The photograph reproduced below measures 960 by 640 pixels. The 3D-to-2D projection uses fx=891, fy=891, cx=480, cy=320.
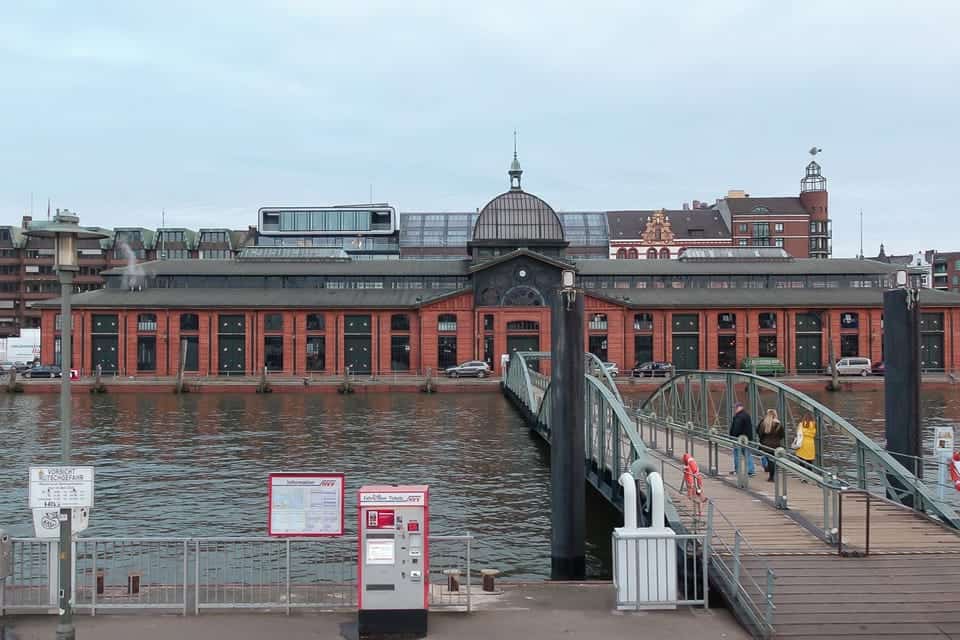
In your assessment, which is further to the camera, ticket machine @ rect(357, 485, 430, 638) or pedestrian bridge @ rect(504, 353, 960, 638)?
pedestrian bridge @ rect(504, 353, 960, 638)

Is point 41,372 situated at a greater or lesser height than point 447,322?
lesser

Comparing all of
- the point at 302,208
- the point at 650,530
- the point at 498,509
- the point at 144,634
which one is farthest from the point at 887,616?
the point at 302,208

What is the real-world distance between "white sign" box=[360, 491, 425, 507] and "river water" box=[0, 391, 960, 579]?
310 inches

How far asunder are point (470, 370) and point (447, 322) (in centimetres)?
622

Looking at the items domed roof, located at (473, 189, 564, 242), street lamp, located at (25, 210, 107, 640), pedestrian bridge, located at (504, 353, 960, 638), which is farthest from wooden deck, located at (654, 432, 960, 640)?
domed roof, located at (473, 189, 564, 242)

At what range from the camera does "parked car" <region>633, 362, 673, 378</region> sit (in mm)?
79194

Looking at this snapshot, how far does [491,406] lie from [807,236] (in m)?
94.1

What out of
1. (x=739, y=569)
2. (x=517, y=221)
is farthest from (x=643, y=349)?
(x=739, y=569)

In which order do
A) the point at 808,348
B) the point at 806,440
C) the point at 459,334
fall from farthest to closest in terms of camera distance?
the point at 808,348
the point at 459,334
the point at 806,440

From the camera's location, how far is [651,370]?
78812 mm

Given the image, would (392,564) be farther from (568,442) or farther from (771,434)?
(771,434)

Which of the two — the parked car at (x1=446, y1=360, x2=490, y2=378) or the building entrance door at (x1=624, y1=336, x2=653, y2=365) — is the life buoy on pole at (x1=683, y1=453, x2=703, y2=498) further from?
the building entrance door at (x1=624, y1=336, x2=653, y2=365)

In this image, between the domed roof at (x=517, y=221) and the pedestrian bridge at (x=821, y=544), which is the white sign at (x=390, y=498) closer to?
the pedestrian bridge at (x=821, y=544)

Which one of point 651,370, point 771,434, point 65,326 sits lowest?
point 651,370
